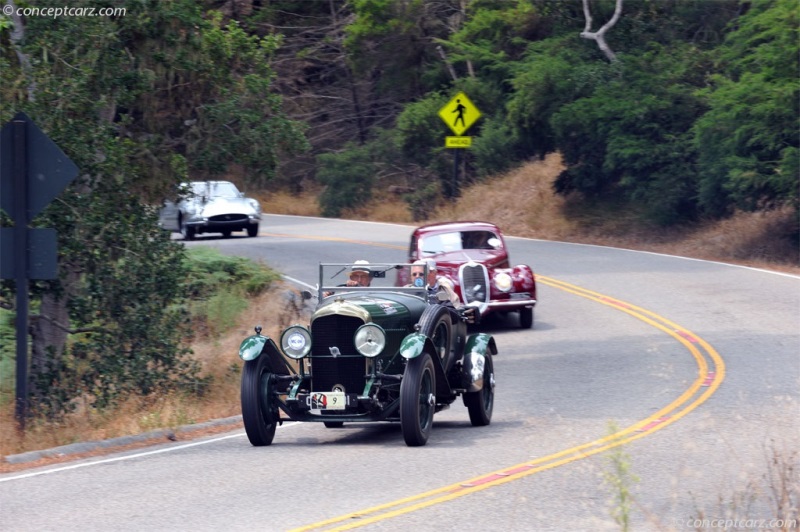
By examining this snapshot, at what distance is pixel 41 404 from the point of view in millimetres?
13195

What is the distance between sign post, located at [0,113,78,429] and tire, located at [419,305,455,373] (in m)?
3.59

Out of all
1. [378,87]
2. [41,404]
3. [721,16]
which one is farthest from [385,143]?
[41,404]

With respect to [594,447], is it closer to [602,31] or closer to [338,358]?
[338,358]

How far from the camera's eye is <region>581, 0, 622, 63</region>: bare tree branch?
35.5 meters

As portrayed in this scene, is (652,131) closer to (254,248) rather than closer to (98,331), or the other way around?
(254,248)

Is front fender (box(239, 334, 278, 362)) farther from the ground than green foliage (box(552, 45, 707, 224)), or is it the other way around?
green foliage (box(552, 45, 707, 224))

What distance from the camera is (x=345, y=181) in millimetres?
42156

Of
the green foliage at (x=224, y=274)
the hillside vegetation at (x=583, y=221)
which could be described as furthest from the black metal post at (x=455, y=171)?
the green foliage at (x=224, y=274)

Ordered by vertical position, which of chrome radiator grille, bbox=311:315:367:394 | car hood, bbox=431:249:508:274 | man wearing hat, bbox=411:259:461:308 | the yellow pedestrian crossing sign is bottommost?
chrome radiator grille, bbox=311:315:367:394

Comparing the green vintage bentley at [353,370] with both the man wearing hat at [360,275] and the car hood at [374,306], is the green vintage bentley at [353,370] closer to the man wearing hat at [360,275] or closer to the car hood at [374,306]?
the car hood at [374,306]

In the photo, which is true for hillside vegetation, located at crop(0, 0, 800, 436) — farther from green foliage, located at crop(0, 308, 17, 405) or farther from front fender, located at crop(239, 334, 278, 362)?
front fender, located at crop(239, 334, 278, 362)

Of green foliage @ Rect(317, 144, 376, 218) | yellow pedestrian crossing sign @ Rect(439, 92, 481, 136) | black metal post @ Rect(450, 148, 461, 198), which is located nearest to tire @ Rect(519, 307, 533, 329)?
yellow pedestrian crossing sign @ Rect(439, 92, 481, 136)

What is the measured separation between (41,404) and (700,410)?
7.42m

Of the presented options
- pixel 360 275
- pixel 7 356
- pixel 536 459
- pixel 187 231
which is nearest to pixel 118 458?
pixel 360 275
